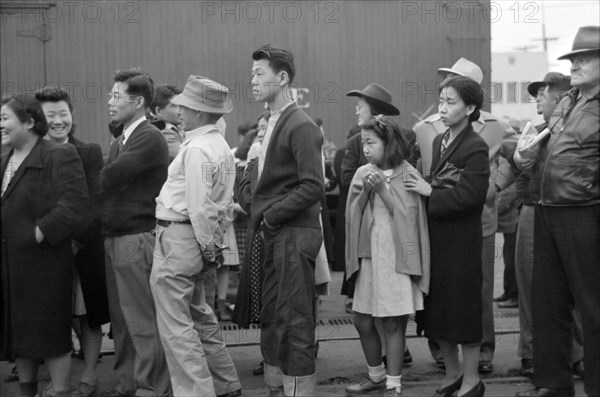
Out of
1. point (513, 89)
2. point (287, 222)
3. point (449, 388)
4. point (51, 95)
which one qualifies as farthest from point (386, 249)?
point (513, 89)

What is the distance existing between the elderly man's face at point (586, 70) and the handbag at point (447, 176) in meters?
0.89

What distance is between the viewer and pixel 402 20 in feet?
34.7

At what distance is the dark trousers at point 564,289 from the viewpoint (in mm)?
4207

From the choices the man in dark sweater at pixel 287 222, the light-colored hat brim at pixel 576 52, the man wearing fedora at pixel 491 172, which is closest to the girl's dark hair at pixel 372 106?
the man wearing fedora at pixel 491 172

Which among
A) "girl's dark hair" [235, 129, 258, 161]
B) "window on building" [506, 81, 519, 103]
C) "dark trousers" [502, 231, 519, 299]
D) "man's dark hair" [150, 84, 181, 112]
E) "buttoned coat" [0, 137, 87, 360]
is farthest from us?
"window on building" [506, 81, 519, 103]

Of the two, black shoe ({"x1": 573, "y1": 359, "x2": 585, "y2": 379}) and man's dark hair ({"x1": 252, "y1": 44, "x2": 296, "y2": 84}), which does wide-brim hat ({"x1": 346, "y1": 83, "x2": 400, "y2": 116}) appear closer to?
man's dark hair ({"x1": 252, "y1": 44, "x2": 296, "y2": 84})

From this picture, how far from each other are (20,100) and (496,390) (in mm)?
3494

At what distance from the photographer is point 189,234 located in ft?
16.0

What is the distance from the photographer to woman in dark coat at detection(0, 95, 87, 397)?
4.74 metres

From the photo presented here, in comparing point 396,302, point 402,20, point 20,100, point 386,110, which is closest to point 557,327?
point 396,302

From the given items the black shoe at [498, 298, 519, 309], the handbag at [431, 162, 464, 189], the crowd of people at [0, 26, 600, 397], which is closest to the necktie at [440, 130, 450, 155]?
the crowd of people at [0, 26, 600, 397]

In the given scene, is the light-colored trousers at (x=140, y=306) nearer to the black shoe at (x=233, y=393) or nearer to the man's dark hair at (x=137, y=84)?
the black shoe at (x=233, y=393)

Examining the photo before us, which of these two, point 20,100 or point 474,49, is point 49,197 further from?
point 474,49

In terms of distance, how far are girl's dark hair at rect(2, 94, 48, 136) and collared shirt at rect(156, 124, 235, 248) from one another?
2.69 ft
